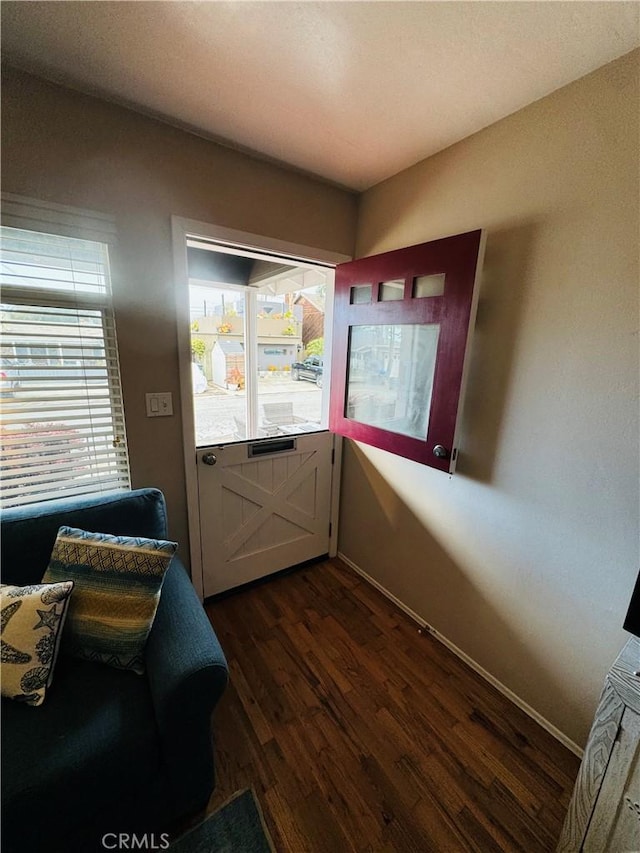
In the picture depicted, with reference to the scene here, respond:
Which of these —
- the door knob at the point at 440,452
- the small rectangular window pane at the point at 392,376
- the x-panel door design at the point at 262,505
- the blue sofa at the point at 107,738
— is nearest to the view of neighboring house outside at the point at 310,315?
the small rectangular window pane at the point at 392,376

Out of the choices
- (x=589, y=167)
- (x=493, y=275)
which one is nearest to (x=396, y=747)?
(x=493, y=275)

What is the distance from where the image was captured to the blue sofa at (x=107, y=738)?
2.64 ft

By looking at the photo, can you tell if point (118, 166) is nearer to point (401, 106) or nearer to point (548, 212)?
point (401, 106)

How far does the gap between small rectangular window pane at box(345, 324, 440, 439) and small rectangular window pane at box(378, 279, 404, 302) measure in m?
0.14

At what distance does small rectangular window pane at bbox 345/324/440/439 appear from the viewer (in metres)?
1.64

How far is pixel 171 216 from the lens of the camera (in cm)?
153

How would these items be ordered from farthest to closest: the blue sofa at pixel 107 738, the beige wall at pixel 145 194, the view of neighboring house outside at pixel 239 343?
the view of neighboring house outside at pixel 239 343 → the beige wall at pixel 145 194 → the blue sofa at pixel 107 738

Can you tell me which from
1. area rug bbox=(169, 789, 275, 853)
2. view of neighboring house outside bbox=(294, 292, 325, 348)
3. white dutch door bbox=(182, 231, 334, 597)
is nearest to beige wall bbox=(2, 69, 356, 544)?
white dutch door bbox=(182, 231, 334, 597)

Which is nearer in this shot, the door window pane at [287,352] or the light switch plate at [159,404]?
the light switch plate at [159,404]

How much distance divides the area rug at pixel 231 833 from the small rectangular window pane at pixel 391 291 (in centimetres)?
212

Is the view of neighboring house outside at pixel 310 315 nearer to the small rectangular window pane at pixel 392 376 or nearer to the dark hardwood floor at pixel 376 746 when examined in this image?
the small rectangular window pane at pixel 392 376

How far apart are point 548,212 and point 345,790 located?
225 centimetres

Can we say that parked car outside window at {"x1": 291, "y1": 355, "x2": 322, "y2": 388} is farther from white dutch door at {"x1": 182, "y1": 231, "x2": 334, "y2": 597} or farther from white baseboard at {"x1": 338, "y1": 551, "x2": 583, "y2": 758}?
white baseboard at {"x1": 338, "y1": 551, "x2": 583, "y2": 758}

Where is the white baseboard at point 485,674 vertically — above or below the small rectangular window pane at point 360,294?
below
